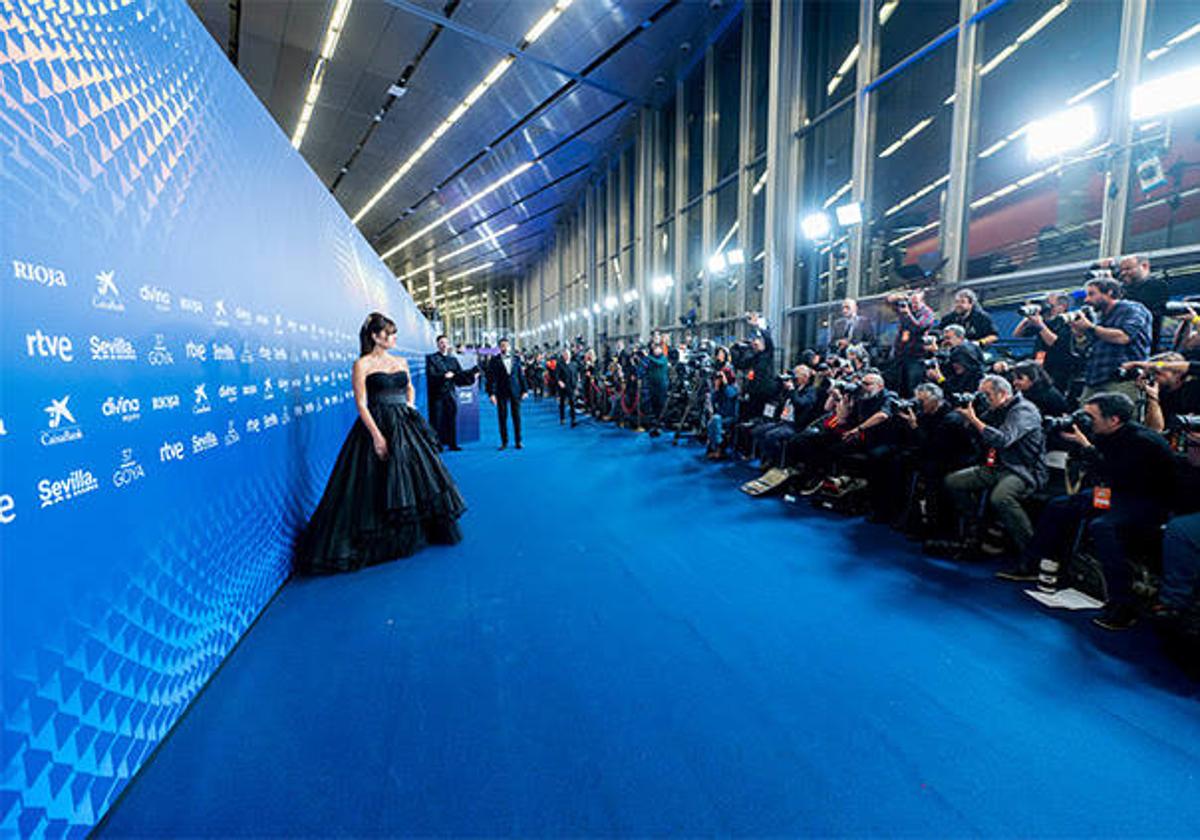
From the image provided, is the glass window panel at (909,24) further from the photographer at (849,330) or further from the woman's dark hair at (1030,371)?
the woman's dark hair at (1030,371)

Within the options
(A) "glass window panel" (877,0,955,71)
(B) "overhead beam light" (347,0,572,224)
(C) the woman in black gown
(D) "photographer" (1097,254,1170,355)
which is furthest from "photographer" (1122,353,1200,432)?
(B) "overhead beam light" (347,0,572,224)

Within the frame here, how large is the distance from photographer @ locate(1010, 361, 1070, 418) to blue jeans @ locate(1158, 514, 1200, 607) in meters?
1.22

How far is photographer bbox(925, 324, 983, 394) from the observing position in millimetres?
3605

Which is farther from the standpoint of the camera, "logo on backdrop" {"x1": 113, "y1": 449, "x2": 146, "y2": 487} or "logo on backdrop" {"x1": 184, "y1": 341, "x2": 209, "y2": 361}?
"logo on backdrop" {"x1": 184, "y1": 341, "x2": 209, "y2": 361}

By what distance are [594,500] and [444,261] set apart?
23121mm

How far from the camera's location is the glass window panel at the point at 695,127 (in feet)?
32.3


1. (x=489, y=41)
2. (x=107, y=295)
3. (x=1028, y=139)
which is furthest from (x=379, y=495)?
(x=489, y=41)

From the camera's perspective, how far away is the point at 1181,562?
200cm

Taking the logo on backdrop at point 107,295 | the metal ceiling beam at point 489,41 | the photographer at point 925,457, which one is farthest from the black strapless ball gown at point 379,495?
the metal ceiling beam at point 489,41

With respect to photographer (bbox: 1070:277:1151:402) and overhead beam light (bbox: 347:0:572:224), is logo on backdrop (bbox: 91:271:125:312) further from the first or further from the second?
overhead beam light (bbox: 347:0:572:224)

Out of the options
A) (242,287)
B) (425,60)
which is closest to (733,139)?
(425,60)

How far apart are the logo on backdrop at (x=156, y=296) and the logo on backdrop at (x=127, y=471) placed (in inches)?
21.4

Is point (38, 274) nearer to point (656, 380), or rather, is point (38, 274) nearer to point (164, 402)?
point (164, 402)

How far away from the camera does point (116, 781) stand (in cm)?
136
